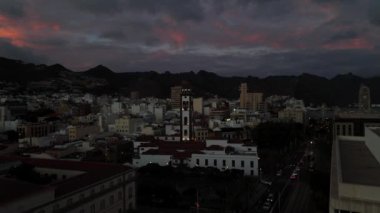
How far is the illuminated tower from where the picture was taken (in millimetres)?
43469

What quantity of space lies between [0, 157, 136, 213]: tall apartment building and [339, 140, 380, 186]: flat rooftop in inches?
422

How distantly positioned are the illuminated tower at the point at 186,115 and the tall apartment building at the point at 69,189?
20.6 meters

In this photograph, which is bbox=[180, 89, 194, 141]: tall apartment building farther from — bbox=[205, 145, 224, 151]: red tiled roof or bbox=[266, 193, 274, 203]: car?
bbox=[266, 193, 274, 203]: car

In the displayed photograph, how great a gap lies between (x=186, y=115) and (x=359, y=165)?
101 ft

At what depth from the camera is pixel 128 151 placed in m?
41.0

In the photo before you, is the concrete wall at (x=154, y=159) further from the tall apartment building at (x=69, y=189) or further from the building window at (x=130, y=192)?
the building window at (x=130, y=192)

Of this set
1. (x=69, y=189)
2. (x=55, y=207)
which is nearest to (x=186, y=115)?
(x=69, y=189)

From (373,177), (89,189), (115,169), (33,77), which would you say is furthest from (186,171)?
(33,77)

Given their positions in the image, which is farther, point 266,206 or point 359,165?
point 266,206

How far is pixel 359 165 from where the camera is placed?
43.3 feet

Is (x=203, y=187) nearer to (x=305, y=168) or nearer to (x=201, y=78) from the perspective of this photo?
(x=305, y=168)

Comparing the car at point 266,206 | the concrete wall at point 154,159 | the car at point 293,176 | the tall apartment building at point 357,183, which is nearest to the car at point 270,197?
the car at point 266,206

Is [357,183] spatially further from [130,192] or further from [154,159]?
[154,159]

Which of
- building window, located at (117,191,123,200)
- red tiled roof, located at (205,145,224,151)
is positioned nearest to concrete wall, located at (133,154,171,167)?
red tiled roof, located at (205,145,224,151)
